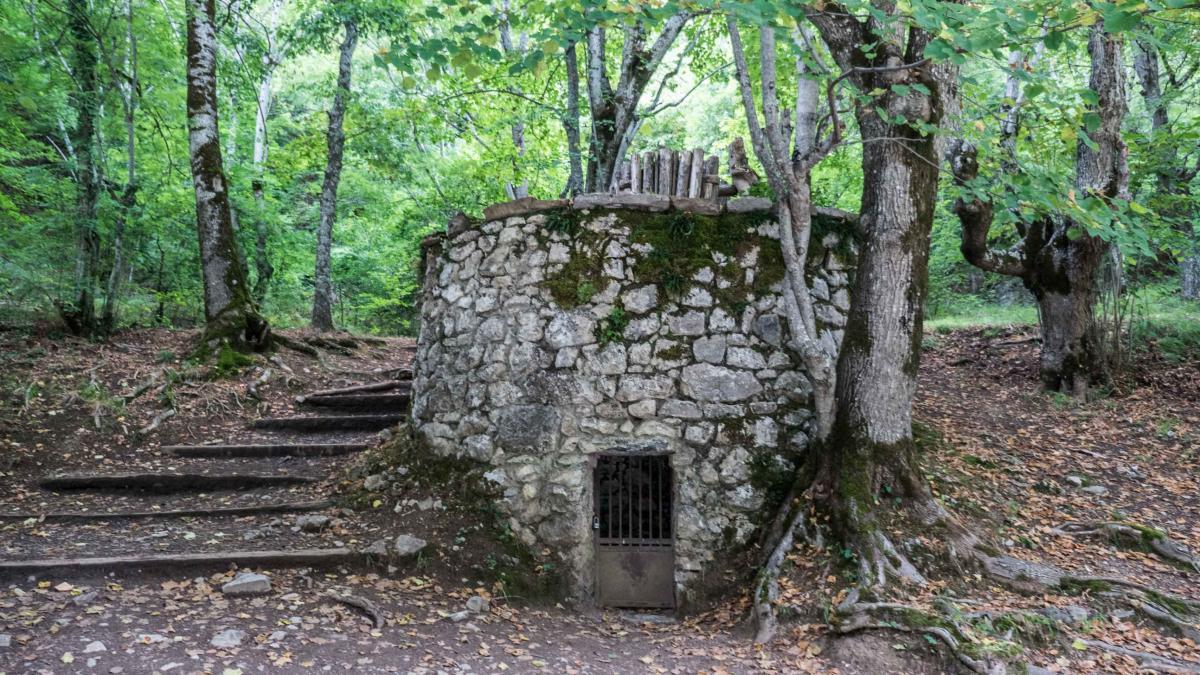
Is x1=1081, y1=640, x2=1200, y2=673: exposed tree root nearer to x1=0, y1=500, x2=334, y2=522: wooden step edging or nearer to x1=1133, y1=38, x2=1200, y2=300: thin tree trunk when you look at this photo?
x1=0, y1=500, x2=334, y2=522: wooden step edging

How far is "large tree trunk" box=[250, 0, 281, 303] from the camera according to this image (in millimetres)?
11570

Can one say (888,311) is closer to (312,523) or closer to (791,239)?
(791,239)

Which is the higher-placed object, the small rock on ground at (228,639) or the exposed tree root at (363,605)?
the small rock on ground at (228,639)

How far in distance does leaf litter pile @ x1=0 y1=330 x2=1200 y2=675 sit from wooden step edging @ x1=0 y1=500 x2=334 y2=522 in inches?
3.9

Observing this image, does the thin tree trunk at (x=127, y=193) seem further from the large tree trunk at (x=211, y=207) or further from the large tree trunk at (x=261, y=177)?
the large tree trunk at (x=261, y=177)

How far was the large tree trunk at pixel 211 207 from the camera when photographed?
27.7 ft

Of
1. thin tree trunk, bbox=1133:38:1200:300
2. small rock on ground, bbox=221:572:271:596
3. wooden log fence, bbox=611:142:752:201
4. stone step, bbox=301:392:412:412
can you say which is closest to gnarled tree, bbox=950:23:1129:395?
thin tree trunk, bbox=1133:38:1200:300

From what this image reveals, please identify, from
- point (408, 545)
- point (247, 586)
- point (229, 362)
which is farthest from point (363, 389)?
point (247, 586)

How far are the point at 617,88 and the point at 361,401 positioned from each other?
4.67 m

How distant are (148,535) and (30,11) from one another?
6794 mm

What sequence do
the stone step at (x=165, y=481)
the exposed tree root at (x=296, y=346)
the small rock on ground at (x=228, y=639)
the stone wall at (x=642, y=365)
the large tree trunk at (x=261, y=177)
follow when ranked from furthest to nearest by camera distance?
the large tree trunk at (x=261, y=177), the exposed tree root at (x=296, y=346), the stone step at (x=165, y=481), the stone wall at (x=642, y=365), the small rock on ground at (x=228, y=639)

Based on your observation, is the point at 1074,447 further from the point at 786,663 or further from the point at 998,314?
the point at 998,314

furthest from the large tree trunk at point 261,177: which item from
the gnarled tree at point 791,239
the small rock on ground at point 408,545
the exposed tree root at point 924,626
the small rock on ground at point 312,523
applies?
the exposed tree root at point 924,626

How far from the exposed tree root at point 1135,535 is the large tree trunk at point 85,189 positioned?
426 inches
